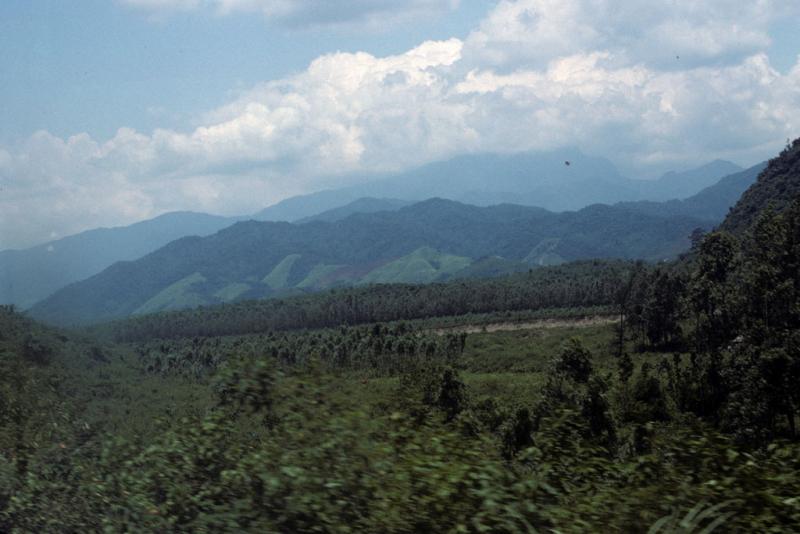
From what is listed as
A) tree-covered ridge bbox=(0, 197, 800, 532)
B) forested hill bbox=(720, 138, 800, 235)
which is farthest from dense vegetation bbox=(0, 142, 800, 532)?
forested hill bbox=(720, 138, 800, 235)

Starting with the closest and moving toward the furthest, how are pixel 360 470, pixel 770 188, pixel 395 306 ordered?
pixel 360 470 → pixel 770 188 → pixel 395 306

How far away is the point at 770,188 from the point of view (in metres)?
98.2

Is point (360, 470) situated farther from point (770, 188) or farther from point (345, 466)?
point (770, 188)

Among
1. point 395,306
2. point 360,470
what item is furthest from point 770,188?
point 360,470

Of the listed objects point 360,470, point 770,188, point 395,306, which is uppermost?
point 770,188

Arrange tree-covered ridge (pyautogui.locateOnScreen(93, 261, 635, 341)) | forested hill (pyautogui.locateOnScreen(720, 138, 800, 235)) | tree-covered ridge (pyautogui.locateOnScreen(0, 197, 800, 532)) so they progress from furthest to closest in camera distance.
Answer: tree-covered ridge (pyautogui.locateOnScreen(93, 261, 635, 341)), forested hill (pyautogui.locateOnScreen(720, 138, 800, 235)), tree-covered ridge (pyautogui.locateOnScreen(0, 197, 800, 532))

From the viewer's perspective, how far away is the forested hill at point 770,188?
93.1 meters

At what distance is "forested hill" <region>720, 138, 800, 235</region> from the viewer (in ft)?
305

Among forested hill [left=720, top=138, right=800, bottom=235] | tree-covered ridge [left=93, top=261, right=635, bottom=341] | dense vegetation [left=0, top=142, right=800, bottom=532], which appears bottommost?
tree-covered ridge [left=93, top=261, right=635, bottom=341]

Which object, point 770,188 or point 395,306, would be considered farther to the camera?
point 395,306

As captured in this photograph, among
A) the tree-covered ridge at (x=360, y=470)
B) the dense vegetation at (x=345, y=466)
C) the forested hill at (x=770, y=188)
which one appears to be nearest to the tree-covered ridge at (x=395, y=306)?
the forested hill at (x=770, y=188)

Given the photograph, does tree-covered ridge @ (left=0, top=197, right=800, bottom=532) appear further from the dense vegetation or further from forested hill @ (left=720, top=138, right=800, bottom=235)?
forested hill @ (left=720, top=138, right=800, bottom=235)

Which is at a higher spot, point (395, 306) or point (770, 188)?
point (770, 188)

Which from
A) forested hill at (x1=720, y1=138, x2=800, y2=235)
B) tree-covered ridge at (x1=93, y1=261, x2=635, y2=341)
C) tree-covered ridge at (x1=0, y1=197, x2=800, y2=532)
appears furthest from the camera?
tree-covered ridge at (x1=93, y1=261, x2=635, y2=341)
